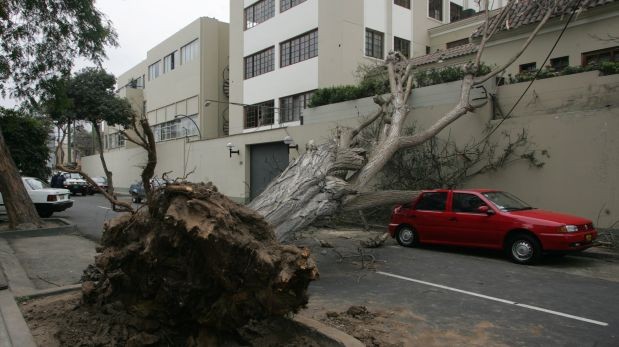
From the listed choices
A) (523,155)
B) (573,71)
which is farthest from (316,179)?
(573,71)

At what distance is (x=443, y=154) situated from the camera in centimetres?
1510

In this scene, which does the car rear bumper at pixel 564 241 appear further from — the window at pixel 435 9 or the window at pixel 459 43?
the window at pixel 435 9

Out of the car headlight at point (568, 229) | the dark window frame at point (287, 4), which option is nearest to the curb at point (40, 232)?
the car headlight at point (568, 229)

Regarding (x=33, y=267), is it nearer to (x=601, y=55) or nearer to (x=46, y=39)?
(x=46, y=39)

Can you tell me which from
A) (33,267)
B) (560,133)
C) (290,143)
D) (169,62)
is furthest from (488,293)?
(169,62)

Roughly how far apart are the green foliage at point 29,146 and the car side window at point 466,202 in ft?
58.4

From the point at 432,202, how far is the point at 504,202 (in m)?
1.59

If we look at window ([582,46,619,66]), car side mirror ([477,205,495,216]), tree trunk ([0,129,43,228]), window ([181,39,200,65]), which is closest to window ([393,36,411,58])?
window ([582,46,619,66])

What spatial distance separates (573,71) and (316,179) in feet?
28.0

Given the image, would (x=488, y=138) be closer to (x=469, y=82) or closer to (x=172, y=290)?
(x=469, y=82)

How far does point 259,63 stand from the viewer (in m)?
26.5

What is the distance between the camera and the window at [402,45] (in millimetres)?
24844

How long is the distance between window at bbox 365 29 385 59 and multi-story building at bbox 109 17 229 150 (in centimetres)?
1234

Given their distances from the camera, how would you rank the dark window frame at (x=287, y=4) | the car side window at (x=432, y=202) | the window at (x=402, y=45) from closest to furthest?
1. the car side window at (x=432, y=202)
2. the dark window frame at (x=287, y=4)
3. the window at (x=402, y=45)
